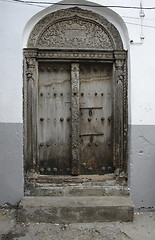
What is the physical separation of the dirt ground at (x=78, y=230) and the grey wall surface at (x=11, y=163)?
0.30 m

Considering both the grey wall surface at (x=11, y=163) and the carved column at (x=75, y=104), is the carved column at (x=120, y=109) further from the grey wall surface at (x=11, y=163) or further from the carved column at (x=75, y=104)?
the grey wall surface at (x=11, y=163)

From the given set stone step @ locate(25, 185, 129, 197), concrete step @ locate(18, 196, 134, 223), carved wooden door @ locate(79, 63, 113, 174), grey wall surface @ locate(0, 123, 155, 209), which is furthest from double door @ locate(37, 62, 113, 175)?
concrete step @ locate(18, 196, 134, 223)

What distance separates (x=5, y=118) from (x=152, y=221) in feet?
8.22

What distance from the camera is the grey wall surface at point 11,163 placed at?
3099 mm

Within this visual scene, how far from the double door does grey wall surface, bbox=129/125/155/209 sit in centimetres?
41

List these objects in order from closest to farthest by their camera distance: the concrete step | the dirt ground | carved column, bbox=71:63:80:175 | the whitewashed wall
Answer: the dirt ground < the concrete step < the whitewashed wall < carved column, bbox=71:63:80:175

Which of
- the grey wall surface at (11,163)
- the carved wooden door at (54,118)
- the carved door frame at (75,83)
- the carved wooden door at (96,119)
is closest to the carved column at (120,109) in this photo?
the carved door frame at (75,83)

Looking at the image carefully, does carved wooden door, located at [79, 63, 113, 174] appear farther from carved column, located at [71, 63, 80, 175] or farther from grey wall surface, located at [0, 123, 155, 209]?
grey wall surface, located at [0, 123, 155, 209]

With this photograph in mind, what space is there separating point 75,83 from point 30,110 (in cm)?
81

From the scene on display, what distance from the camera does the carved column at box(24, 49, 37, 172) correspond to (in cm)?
321

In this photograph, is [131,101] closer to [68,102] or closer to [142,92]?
[142,92]

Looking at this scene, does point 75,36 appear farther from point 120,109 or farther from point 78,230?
point 78,230

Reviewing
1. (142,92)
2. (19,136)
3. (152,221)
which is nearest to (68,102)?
(19,136)

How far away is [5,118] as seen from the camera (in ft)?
10.2
